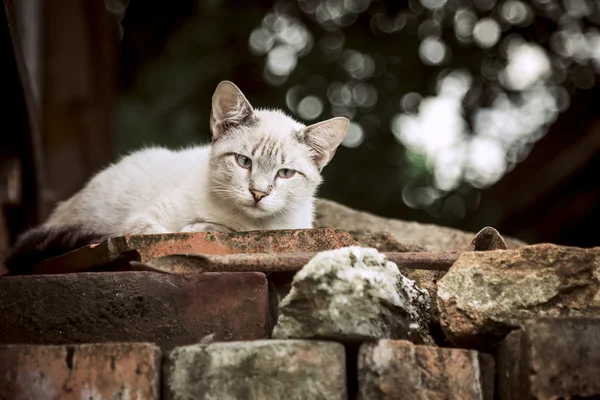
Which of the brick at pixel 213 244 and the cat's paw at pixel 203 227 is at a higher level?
the cat's paw at pixel 203 227

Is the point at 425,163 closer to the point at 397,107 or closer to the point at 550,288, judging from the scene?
the point at 397,107

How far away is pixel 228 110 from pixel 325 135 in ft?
1.61

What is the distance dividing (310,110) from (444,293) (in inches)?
177

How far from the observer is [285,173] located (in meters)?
3.48

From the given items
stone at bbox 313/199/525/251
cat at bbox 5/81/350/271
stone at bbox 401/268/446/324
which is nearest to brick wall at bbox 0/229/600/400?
stone at bbox 401/268/446/324

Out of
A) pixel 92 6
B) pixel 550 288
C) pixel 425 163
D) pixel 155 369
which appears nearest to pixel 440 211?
pixel 425 163

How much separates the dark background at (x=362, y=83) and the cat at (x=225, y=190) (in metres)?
2.37

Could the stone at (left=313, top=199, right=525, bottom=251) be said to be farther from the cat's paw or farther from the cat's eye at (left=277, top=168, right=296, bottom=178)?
the cat's paw

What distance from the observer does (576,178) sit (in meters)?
5.62

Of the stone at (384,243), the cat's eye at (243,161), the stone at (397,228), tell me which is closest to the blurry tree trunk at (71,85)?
the stone at (397,228)

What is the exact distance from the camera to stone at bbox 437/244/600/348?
2385 millimetres

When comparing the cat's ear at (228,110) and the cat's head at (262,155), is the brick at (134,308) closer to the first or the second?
the cat's head at (262,155)

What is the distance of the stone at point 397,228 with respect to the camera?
4.20 metres

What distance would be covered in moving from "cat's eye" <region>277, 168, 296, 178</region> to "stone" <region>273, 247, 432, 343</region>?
1.15m
